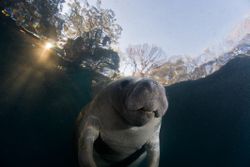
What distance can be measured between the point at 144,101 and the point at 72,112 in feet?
46.6

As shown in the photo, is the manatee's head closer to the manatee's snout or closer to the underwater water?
the manatee's snout

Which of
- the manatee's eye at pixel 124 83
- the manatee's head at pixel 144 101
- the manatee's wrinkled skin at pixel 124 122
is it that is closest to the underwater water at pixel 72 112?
the manatee's wrinkled skin at pixel 124 122

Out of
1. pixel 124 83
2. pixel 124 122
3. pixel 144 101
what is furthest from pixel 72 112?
pixel 144 101

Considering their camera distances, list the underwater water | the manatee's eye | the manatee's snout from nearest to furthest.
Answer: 1. the manatee's snout
2. the manatee's eye
3. the underwater water

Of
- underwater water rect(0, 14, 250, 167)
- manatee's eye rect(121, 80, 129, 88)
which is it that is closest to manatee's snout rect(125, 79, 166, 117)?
manatee's eye rect(121, 80, 129, 88)

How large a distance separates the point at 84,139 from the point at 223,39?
7970mm

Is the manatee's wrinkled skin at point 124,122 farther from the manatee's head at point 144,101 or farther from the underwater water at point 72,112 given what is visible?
the underwater water at point 72,112

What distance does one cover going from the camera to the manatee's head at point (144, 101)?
310 cm

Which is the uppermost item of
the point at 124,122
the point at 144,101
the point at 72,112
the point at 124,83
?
A: the point at 124,83

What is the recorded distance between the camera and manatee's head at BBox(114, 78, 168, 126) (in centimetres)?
310

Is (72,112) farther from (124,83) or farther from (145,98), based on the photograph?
(145,98)

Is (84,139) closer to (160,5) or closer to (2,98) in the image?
(160,5)

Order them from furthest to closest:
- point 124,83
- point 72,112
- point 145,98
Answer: point 72,112
point 124,83
point 145,98

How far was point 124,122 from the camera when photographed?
3877 mm
